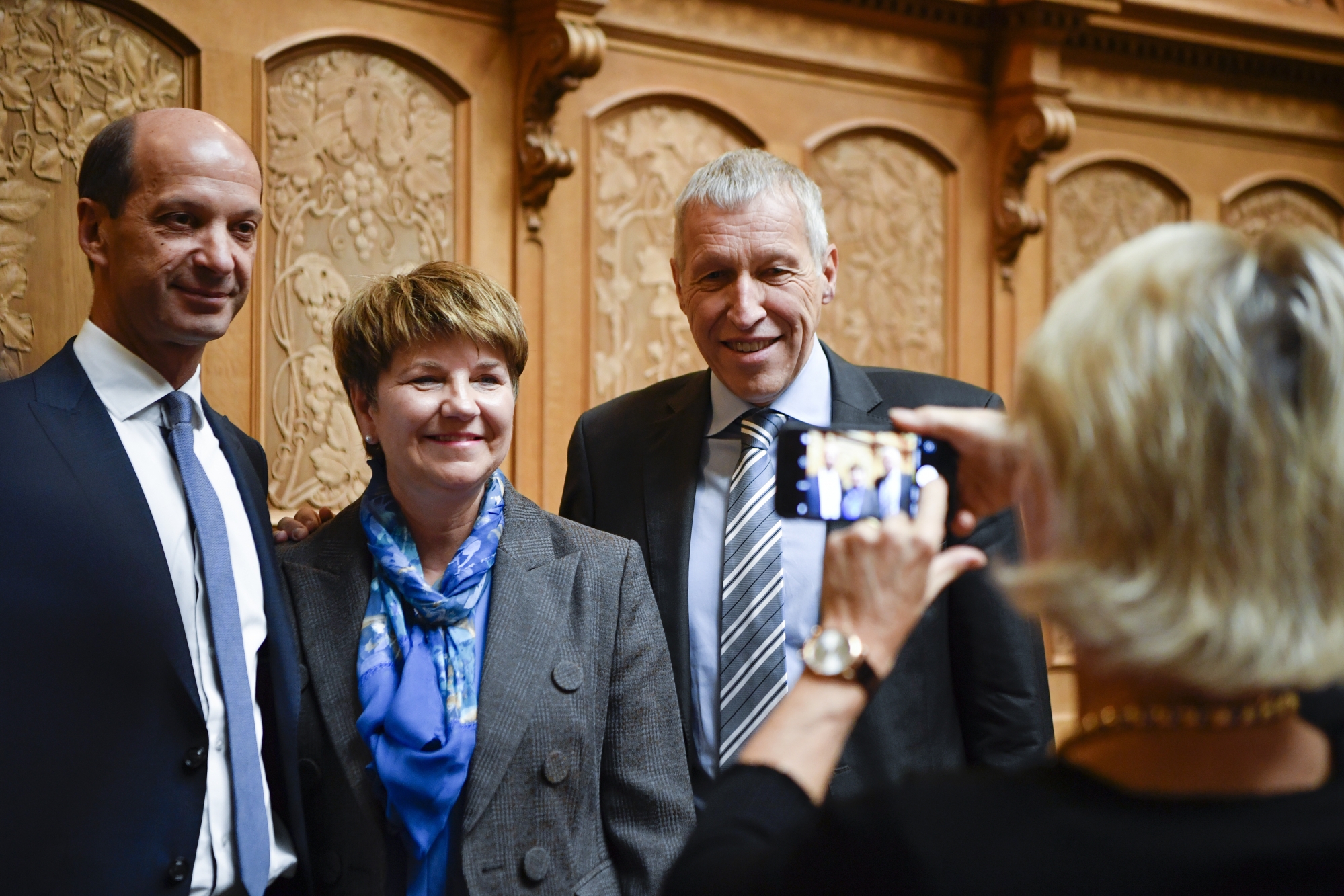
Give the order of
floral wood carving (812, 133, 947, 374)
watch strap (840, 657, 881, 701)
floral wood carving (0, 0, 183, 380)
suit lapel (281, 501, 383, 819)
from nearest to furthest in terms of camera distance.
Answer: watch strap (840, 657, 881, 701), suit lapel (281, 501, 383, 819), floral wood carving (0, 0, 183, 380), floral wood carving (812, 133, 947, 374)

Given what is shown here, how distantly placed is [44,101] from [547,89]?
117cm

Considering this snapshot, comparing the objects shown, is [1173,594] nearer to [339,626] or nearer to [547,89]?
[339,626]

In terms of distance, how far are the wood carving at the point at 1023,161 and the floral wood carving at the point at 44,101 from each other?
2.55 meters

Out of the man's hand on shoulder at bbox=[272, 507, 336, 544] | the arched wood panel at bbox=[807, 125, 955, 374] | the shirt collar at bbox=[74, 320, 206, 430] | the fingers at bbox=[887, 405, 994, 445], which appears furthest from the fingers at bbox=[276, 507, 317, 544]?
the arched wood panel at bbox=[807, 125, 955, 374]

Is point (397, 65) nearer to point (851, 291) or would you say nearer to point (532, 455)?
point (532, 455)

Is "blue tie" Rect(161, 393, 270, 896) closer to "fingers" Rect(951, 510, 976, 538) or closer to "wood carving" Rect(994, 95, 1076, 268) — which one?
"fingers" Rect(951, 510, 976, 538)

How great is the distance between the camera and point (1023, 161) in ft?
13.3

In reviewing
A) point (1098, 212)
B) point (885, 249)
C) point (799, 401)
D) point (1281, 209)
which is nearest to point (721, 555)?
point (799, 401)

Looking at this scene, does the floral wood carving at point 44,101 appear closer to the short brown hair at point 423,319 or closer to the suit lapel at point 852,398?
the short brown hair at point 423,319

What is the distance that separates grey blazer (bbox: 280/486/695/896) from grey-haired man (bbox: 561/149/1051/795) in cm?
11

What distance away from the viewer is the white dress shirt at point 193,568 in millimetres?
1657

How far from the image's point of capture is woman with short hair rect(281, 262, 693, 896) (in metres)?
1.73

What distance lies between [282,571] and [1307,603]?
148cm

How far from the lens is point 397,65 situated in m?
3.23
